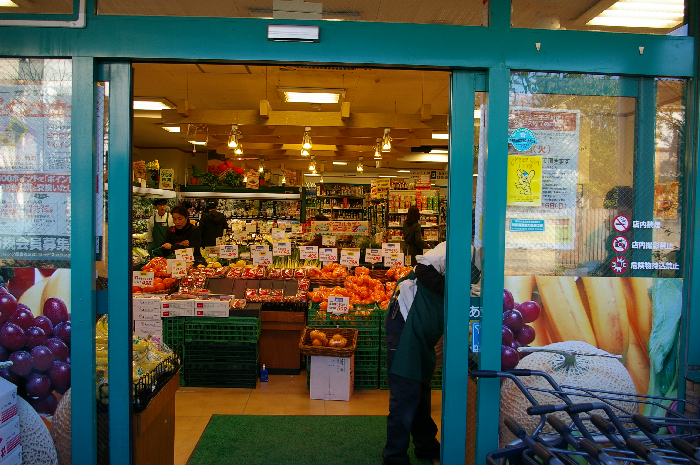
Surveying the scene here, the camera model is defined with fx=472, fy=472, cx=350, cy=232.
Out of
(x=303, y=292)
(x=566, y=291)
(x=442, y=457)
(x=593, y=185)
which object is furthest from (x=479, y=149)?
(x=303, y=292)

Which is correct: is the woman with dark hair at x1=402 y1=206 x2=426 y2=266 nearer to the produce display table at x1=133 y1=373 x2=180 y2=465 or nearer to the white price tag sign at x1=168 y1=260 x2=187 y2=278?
the white price tag sign at x1=168 y1=260 x2=187 y2=278

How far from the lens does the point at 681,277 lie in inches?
97.3

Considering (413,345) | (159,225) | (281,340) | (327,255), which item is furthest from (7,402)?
(159,225)

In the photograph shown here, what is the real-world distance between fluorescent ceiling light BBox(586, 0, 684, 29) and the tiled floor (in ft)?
A: 11.3

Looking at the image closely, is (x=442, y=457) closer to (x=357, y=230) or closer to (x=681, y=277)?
(x=681, y=277)

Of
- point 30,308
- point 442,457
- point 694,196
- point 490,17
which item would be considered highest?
point 490,17

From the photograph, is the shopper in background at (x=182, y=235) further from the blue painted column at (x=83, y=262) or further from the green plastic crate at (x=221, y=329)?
the blue painted column at (x=83, y=262)

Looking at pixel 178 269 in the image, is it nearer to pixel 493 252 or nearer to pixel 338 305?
pixel 338 305

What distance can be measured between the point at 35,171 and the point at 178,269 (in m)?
4.11

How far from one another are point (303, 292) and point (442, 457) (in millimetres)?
3569

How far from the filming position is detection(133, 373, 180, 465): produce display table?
2.44 meters

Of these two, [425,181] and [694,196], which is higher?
[425,181]

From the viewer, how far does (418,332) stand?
3.25 meters

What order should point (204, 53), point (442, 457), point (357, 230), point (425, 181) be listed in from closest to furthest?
point (204, 53)
point (442, 457)
point (357, 230)
point (425, 181)
